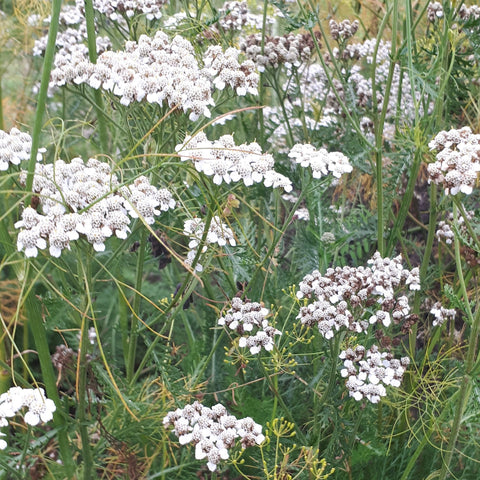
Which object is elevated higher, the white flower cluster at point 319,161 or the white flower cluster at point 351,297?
the white flower cluster at point 319,161

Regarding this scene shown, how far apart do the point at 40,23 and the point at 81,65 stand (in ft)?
5.55

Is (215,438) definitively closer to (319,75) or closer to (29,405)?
(29,405)

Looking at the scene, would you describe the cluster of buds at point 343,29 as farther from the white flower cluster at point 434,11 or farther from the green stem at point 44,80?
the green stem at point 44,80

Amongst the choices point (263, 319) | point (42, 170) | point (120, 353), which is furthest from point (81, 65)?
point (120, 353)

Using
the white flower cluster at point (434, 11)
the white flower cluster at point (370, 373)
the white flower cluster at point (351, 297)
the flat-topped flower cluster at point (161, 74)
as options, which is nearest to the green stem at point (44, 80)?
the flat-topped flower cluster at point (161, 74)

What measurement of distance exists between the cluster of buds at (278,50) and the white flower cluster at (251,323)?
3.07 feet

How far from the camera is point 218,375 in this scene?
88.6 inches

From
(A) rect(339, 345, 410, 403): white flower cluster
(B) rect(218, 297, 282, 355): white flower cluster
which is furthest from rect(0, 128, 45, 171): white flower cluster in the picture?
(A) rect(339, 345, 410, 403): white flower cluster

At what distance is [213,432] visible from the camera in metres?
1.40

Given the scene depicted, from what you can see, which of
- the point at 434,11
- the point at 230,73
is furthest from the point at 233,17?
the point at 230,73

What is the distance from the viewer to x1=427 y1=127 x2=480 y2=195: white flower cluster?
4.60 feet

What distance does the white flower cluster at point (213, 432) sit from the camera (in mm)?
1350

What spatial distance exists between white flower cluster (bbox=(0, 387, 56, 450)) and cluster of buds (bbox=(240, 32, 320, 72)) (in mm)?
1316

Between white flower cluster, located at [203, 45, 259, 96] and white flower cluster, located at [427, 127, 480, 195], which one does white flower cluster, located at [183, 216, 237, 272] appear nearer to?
white flower cluster, located at [203, 45, 259, 96]
